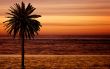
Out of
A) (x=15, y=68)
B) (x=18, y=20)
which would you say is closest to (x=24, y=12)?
(x=18, y=20)

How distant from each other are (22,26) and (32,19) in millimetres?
2964

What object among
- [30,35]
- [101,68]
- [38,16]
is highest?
[38,16]

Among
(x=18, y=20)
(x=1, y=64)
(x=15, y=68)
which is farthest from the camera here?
(x=1, y=64)

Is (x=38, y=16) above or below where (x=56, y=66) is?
above

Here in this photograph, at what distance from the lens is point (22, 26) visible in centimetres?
6962

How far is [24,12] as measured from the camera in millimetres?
69188

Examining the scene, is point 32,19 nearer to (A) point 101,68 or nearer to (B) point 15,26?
(B) point 15,26

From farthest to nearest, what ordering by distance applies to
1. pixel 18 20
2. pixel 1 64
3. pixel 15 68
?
pixel 1 64 < pixel 15 68 < pixel 18 20

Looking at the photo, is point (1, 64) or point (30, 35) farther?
point (1, 64)

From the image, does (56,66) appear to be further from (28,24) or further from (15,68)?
(28,24)

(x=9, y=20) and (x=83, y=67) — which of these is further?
(x=83, y=67)

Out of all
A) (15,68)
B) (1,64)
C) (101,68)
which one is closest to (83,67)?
(101,68)

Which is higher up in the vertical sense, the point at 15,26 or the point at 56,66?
the point at 15,26

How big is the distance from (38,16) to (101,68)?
28475 mm
